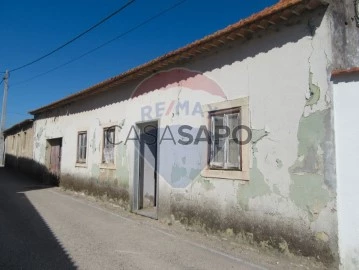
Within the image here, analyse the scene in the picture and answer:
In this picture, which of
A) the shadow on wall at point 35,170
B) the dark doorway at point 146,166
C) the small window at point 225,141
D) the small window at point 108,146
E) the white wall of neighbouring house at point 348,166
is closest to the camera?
the white wall of neighbouring house at point 348,166

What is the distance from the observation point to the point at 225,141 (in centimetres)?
641

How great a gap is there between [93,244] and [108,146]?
5.46 metres

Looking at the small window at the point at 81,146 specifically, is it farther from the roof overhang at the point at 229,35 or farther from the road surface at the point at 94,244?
the road surface at the point at 94,244

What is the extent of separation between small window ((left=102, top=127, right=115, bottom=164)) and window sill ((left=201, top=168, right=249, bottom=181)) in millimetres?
4638

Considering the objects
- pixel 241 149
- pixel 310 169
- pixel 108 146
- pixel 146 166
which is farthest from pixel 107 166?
pixel 310 169

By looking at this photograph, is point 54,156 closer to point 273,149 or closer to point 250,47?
point 250,47

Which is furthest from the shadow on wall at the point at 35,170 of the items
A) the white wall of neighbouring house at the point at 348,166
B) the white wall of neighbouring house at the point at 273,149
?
the white wall of neighbouring house at the point at 348,166

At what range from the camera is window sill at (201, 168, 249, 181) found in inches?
229

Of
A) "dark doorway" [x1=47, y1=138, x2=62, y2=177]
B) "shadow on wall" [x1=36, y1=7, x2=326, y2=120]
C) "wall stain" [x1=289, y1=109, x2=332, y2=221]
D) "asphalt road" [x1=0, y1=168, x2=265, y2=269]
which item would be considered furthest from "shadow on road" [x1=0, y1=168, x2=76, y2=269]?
"dark doorway" [x1=47, y1=138, x2=62, y2=177]

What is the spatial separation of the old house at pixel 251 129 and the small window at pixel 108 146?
3.33 feet

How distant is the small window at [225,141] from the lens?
20.2ft

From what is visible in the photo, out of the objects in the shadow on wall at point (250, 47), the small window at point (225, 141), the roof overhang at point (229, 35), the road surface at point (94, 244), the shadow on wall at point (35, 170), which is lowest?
the road surface at point (94, 244)

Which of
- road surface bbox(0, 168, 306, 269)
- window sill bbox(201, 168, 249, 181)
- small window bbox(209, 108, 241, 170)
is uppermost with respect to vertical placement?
small window bbox(209, 108, 241, 170)

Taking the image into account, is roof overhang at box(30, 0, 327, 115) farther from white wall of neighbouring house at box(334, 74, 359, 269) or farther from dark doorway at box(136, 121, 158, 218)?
dark doorway at box(136, 121, 158, 218)
